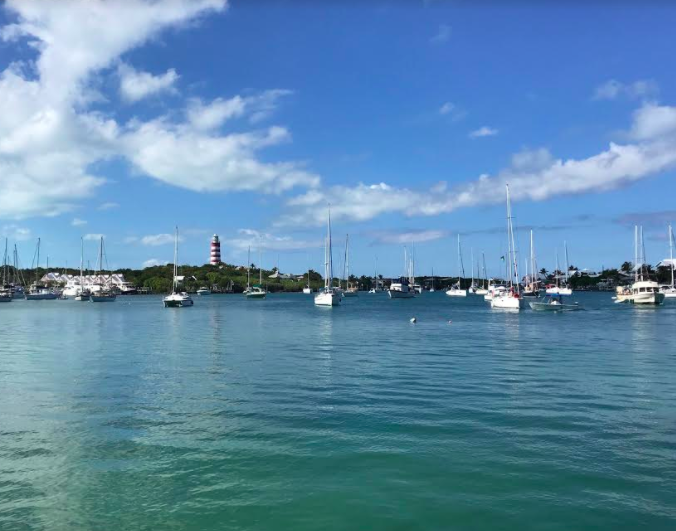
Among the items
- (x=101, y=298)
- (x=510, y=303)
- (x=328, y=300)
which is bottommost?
(x=510, y=303)

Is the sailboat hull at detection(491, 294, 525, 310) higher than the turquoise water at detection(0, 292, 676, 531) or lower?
higher

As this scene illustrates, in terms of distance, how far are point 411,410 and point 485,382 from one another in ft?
22.4

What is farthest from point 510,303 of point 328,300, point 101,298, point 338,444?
point 101,298

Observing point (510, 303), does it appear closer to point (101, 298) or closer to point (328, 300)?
point (328, 300)

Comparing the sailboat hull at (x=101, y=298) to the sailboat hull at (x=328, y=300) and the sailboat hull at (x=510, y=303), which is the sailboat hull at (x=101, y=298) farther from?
the sailboat hull at (x=510, y=303)

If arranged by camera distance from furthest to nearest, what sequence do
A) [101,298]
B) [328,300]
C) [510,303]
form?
[101,298], [328,300], [510,303]

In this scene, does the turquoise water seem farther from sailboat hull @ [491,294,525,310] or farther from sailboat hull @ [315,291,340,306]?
sailboat hull @ [315,291,340,306]

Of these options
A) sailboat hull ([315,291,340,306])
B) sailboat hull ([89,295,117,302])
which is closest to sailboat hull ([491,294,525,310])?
sailboat hull ([315,291,340,306])

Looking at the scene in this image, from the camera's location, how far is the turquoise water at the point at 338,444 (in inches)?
420

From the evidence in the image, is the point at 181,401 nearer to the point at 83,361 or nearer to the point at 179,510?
the point at 179,510

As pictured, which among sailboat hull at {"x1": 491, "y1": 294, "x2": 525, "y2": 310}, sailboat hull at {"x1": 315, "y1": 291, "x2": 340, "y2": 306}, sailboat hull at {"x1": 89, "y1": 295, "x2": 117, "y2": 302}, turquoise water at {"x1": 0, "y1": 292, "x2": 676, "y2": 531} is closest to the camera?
turquoise water at {"x1": 0, "y1": 292, "x2": 676, "y2": 531}

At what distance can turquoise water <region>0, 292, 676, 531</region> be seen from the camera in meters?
10.7

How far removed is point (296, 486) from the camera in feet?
39.4

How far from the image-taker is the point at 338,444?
1495 cm
